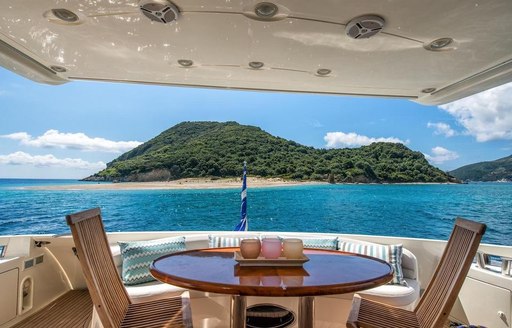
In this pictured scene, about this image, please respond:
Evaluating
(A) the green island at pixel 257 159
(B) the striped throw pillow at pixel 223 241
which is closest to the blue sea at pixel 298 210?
(A) the green island at pixel 257 159

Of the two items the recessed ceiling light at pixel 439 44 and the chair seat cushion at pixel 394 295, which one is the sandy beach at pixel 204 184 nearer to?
the chair seat cushion at pixel 394 295

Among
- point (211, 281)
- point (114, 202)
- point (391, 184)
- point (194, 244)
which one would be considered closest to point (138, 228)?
point (114, 202)

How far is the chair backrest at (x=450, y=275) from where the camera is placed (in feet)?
4.29

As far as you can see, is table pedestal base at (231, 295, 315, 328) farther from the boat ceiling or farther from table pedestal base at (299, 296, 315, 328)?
the boat ceiling

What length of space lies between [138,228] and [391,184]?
69.8 ft

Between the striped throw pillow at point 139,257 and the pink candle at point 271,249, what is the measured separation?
54.5 inches

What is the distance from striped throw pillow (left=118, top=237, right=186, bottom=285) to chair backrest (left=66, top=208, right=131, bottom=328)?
963mm

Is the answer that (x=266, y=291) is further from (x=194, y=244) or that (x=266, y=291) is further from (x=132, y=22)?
(x=194, y=244)

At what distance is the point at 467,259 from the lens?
4.38ft

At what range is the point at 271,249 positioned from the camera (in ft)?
5.03

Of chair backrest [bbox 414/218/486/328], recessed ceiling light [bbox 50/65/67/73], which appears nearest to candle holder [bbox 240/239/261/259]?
chair backrest [bbox 414/218/486/328]

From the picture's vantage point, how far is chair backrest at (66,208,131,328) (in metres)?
1.32

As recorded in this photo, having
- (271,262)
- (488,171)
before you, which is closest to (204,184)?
(271,262)

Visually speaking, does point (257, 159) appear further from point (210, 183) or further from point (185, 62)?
point (185, 62)
